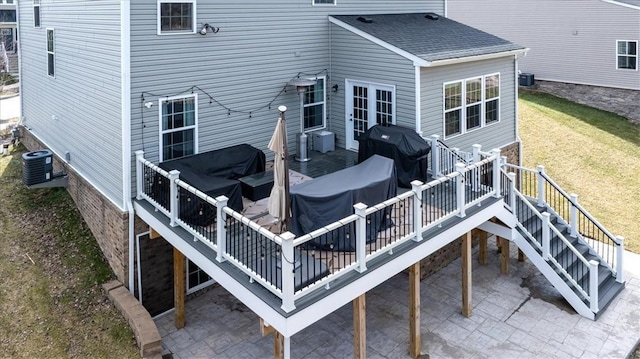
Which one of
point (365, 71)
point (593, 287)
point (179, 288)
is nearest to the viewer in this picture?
point (179, 288)

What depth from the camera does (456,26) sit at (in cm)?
1472

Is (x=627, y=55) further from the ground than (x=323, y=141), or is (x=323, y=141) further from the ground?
(x=627, y=55)

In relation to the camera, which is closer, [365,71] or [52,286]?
[52,286]

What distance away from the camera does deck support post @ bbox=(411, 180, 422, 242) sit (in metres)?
8.17

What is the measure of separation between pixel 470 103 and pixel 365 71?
9.48 ft

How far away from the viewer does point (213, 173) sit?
10273 millimetres

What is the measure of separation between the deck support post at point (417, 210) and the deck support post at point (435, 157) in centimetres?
315

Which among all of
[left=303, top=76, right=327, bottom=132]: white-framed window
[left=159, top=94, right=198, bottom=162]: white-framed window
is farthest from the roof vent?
[left=159, top=94, right=198, bottom=162]: white-framed window

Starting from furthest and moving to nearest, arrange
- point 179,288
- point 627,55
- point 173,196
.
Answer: point 627,55, point 179,288, point 173,196

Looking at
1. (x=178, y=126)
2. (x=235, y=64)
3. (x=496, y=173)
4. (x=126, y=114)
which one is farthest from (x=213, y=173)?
(x=496, y=173)

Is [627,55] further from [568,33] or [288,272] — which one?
[288,272]

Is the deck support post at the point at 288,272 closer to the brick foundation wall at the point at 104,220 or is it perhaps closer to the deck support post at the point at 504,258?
the brick foundation wall at the point at 104,220

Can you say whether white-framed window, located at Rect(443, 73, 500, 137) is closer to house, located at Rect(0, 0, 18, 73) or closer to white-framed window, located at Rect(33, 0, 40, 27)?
white-framed window, located at Rect(33, 0, 40, 27)

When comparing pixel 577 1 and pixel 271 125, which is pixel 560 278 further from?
pixel 577 1
